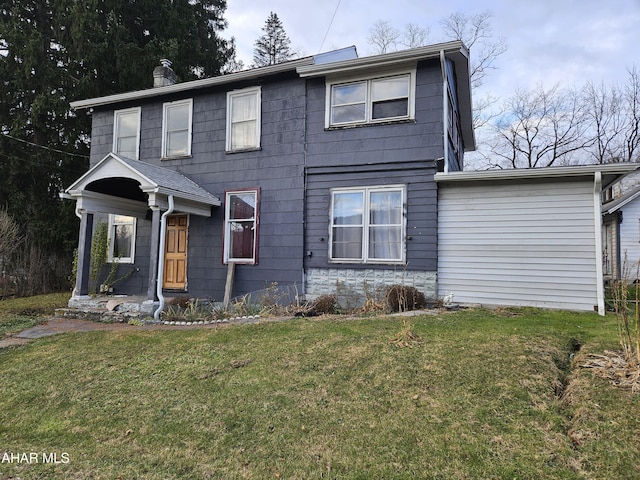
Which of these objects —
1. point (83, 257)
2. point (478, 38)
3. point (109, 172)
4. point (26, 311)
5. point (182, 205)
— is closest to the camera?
point (109, 172)

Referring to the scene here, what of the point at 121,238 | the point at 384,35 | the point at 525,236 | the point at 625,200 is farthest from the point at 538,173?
the point at 384,35

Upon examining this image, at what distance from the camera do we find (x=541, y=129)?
85.4 ft

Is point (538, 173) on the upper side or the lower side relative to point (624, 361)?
upper

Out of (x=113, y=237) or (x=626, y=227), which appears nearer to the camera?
(x=113, y=237)

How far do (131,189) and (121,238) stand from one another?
1.90 metres

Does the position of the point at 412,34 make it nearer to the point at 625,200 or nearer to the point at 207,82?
the point at 625,200

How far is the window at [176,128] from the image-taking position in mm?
10367

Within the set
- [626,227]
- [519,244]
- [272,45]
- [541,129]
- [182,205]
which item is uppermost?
[272,45]

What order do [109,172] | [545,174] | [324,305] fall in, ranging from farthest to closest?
[109,172], [324,305], [545,174]

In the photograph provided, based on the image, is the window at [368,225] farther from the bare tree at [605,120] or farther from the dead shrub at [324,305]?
the bare tree at [605,120]

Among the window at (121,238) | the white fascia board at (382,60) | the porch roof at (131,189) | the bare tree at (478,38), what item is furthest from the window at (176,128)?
the bare tree at (478,38)

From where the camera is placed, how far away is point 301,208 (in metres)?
8.95

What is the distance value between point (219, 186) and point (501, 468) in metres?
8.66

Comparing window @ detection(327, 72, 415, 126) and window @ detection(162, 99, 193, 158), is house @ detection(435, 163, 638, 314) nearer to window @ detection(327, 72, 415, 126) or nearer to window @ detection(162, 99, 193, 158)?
window @ detection(327, 72, 415, 126)
